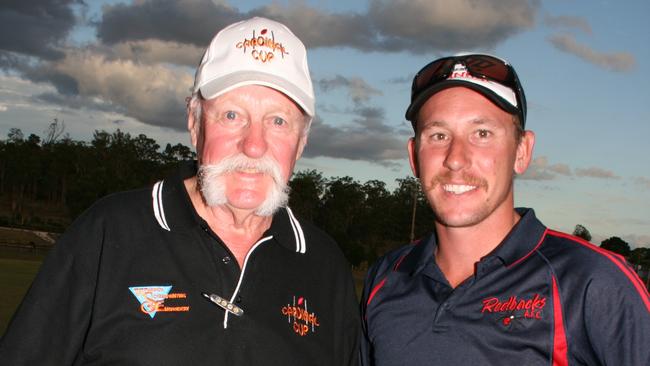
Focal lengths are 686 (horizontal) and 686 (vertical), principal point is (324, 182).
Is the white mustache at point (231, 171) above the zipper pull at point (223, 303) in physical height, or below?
above

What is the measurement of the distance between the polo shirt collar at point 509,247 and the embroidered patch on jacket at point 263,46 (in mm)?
1490

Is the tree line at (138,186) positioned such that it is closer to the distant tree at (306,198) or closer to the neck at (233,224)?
the distant tree at (306,198)

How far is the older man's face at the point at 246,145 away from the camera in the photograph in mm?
3703

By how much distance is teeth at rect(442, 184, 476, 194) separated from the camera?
13.2 feet

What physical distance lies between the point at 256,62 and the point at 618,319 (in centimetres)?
230

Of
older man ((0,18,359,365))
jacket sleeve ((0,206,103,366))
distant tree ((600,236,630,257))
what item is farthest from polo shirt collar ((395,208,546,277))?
distant tree ((600,236,630,257))

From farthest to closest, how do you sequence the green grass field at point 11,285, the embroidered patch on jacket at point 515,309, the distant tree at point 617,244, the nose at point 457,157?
the distant tree at point 617,244 → the green grass field at point 11,285 → the nose at point 457,157 → the embroidered patch on jacket at point 515,309

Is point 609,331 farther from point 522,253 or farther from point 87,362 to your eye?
point 87,362

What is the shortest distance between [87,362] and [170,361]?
1.31 feet

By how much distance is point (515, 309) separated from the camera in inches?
145

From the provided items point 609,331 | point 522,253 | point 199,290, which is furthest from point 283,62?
point 609,331

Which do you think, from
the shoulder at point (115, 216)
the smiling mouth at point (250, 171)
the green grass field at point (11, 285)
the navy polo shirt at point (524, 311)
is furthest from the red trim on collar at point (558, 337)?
the green grass field at point (11, 285)

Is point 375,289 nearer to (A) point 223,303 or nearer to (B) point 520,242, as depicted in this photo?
(B) point 520,242

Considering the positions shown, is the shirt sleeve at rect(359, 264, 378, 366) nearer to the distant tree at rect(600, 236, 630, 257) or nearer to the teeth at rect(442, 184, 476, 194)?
the teeth at rect(442, 184, 476, 194)
